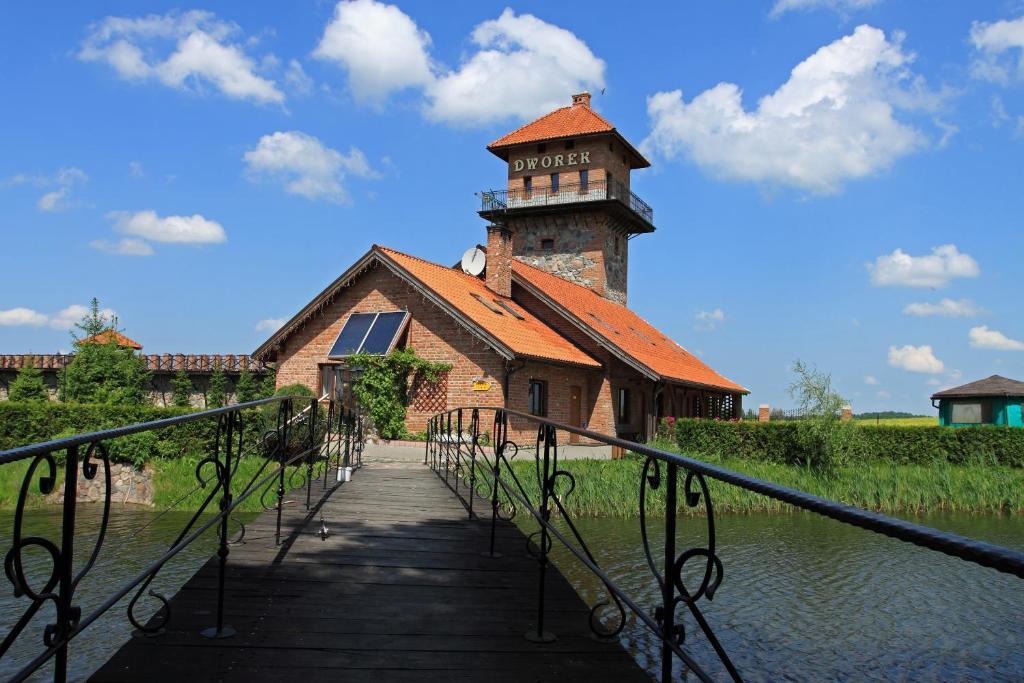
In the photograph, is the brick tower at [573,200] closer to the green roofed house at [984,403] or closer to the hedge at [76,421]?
the green roofed house at [984,403]

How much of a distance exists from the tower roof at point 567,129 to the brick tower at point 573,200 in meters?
0.04

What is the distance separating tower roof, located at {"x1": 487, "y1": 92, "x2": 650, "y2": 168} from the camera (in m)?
31.2

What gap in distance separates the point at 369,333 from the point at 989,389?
1059 inches

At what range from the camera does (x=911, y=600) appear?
9.14 metres

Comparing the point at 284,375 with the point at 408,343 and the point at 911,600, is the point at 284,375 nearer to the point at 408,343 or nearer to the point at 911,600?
the point at 408,343

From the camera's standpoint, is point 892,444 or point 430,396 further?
point 430,396

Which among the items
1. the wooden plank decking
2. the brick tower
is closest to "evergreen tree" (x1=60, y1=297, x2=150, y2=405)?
the brick tower

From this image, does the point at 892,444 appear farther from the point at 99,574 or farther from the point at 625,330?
the point at 99,574

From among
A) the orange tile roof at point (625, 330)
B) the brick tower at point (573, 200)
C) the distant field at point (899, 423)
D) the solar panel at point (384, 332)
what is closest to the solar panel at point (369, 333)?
the solar panel at point (384, 332)

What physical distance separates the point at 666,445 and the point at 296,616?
60.1 feet

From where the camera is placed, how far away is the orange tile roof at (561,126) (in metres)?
31.4

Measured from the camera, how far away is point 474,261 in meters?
25.1

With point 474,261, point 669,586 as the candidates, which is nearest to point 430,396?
point 474,261

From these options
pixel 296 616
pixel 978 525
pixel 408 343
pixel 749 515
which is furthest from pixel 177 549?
pixel 408 343
